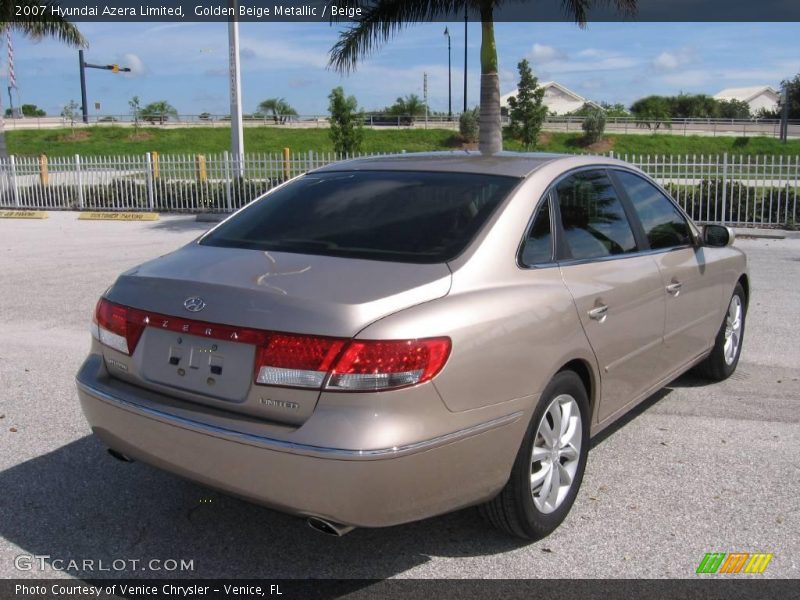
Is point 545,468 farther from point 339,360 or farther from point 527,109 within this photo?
point 527,109

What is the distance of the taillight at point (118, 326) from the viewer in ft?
10.1

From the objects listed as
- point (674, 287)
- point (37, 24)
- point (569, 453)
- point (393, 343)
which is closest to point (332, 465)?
point (393, 343)

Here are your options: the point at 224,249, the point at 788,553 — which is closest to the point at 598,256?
the point at 788,553

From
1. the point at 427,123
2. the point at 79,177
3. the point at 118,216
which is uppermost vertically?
the point at 427,123

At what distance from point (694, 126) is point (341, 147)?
38.2m

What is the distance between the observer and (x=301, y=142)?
49250 mm

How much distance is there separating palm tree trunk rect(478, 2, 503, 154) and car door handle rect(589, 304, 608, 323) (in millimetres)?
11490

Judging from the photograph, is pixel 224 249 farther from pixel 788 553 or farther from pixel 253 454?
pixel 788 553

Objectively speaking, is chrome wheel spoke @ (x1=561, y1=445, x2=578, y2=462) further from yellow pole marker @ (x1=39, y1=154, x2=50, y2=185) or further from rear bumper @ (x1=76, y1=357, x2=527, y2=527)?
yellow pole marker @ (x1=39, y1=154, x2=50, y2=185)

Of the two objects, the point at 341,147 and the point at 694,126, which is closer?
the point at 341,147

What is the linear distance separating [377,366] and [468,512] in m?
1.23

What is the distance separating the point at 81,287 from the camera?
918cm

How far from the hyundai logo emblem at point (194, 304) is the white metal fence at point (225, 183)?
47.4ft

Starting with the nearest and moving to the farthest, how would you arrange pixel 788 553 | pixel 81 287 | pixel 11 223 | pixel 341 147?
1. pixel 788 553
2. pixel 81 287
3. pixel 11 223
4. pixel 341 147
